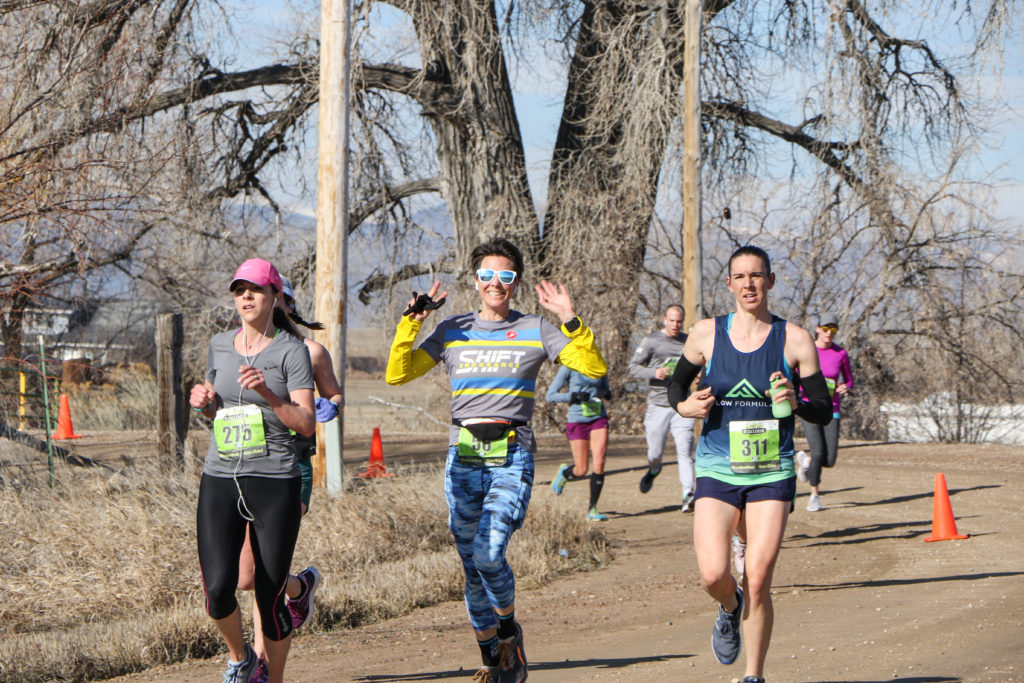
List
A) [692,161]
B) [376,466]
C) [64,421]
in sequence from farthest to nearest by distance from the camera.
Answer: [64,421] → [692,161] → [376,466]

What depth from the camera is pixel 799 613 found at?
766 centimetres

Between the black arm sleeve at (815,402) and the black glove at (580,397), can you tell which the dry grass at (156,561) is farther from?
the black arm sleeve at (815,402)

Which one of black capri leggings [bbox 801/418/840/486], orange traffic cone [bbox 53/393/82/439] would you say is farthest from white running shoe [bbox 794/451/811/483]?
orange traffic cone [bbox 53/393/82/439]

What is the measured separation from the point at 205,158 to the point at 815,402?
608 inches

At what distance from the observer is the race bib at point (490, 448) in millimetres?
5547

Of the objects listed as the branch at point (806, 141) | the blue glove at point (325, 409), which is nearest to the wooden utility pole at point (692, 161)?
the branch at point (806, 141)

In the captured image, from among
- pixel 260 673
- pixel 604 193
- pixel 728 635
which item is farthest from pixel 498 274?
pixel 604 193

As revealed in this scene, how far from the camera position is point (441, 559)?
9008 mm

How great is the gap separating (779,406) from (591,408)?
20.1ft

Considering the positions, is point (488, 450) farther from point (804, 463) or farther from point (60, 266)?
point (60, 266)

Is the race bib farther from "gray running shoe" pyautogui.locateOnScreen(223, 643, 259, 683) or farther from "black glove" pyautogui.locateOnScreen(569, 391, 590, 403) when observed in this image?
"black glove" pyautogui.locateOnScreen(569, 391, 590, 403)

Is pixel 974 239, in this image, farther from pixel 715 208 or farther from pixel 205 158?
pixel 205 158

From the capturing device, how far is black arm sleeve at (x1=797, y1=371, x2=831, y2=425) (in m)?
5.21

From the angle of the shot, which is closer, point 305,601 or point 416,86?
point 305,601
